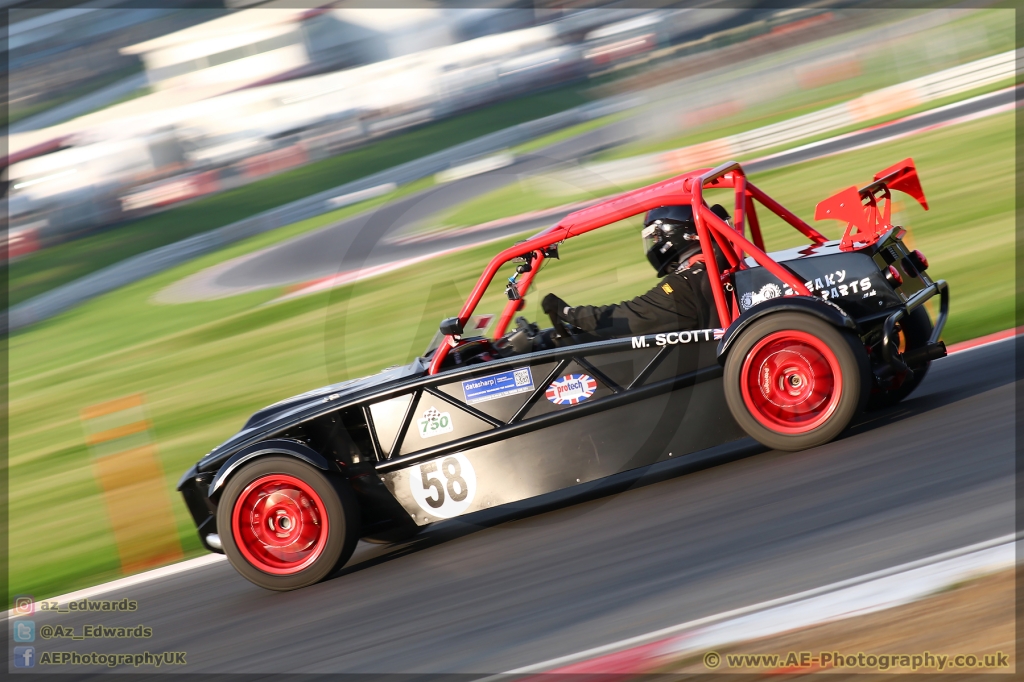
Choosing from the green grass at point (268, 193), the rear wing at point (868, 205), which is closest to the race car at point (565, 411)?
the rear wing at point (868, 205)

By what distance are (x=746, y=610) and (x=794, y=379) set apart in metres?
1.49

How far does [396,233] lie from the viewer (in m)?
13.8

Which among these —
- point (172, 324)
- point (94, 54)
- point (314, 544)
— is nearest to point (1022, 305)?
point (314, 544)

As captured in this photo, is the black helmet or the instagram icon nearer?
the black helmet

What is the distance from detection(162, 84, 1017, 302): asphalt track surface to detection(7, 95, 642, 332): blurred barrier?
153 centimetres

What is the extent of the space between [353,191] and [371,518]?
45.4 ft

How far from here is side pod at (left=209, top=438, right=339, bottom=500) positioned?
183 inches

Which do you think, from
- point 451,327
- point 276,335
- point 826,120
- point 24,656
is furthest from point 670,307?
point 826,120

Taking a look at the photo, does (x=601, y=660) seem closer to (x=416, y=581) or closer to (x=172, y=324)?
(x=416, y=581)

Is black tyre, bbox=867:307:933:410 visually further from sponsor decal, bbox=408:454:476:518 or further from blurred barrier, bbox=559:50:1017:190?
blurred barrier, bbox=559:50:1017:190

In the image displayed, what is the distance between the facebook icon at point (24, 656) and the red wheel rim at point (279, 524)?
45.9 inches

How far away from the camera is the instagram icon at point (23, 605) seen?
564cm

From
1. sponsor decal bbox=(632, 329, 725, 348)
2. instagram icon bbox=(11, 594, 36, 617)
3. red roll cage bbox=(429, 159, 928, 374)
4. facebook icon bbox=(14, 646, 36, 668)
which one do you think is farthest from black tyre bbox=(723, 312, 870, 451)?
instagram icon bbox=(11, 594, 36, 617)

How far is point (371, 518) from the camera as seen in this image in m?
4.86
